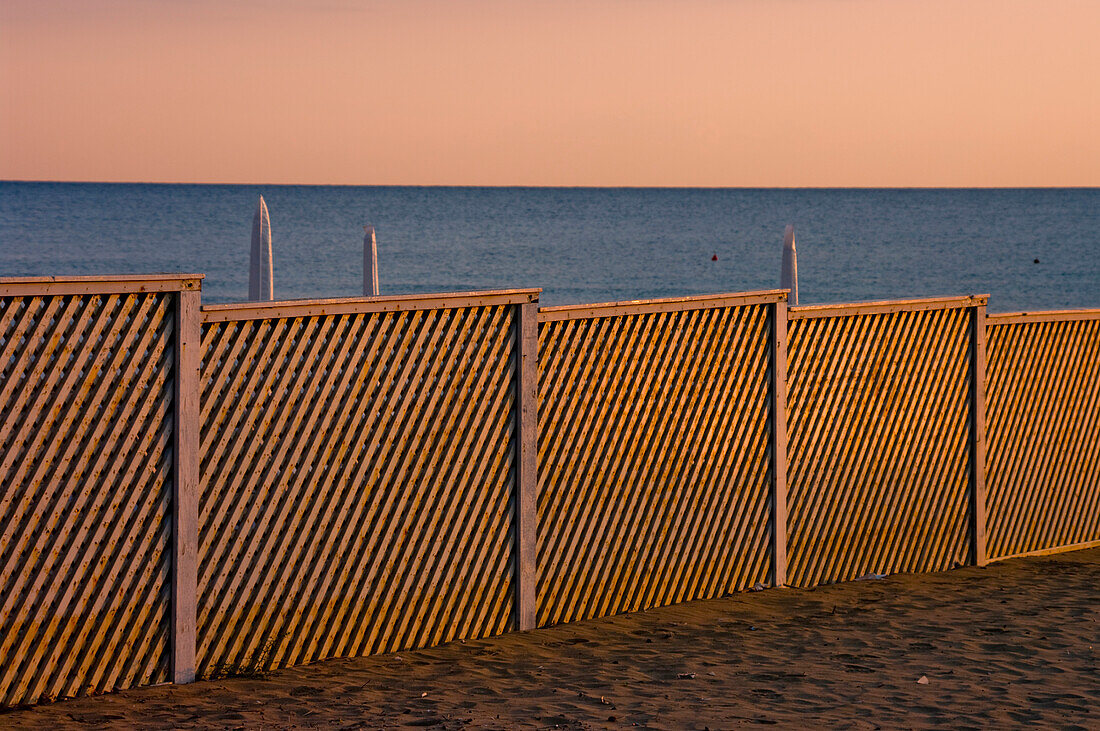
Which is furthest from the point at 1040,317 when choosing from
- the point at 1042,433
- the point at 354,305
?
the point at 354,305

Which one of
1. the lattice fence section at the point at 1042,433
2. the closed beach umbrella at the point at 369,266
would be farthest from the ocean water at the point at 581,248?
the lattice fence section at the point at 1042,433

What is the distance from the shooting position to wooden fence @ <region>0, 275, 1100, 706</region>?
4922 millimetres

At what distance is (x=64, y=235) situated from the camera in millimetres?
76750

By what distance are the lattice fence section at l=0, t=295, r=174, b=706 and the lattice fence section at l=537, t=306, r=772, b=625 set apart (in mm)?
1946

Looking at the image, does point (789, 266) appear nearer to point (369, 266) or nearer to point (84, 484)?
point (369, 266)

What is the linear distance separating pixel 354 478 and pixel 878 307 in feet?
11.2

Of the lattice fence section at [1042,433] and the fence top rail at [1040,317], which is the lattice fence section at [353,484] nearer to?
the fence top rail at [1040,317]

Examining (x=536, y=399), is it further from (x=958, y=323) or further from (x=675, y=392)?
(x=958, y=323)

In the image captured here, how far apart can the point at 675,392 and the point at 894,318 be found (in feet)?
5.45

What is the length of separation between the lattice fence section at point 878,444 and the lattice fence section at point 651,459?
29 cm

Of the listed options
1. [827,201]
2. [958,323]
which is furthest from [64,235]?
[827,201]

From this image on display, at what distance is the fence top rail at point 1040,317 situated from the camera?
26.0 feet

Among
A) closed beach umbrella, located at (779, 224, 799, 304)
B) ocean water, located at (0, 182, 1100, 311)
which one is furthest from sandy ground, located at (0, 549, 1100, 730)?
ocean water, located at (0, 182, 1100, 311)

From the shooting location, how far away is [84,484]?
492 centimetres
